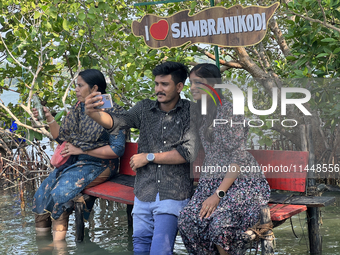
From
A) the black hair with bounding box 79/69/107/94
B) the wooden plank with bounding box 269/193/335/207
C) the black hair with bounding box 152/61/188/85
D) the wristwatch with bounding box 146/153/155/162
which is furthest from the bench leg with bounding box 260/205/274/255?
the black hair with bounding box 79/69/107/94

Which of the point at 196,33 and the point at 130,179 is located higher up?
the point at 196,33

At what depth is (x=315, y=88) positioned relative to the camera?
205 inches

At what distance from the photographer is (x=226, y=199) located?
3271 mm

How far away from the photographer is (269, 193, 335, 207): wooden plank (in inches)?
139

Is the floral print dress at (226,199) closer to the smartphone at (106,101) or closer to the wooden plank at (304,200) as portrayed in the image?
the wooden plank at (304,200)

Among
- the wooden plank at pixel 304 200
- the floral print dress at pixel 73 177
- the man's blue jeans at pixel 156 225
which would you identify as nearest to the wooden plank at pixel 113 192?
the floral print dress at pixel 73 177

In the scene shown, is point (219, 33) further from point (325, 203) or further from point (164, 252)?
point (164, 252)

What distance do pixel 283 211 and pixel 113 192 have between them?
1.74 meters

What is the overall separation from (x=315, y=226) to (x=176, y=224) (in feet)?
4.23

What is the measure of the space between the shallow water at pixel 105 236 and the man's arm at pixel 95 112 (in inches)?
62.5

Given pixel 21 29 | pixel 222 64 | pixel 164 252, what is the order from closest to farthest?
pixel 164 252 < pixel 21 29 < pixel 222 64

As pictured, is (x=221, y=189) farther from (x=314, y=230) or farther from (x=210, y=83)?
(x=314, y=230)

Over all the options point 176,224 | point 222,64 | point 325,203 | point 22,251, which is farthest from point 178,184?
point 222,64

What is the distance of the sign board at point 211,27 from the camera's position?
161 inches
